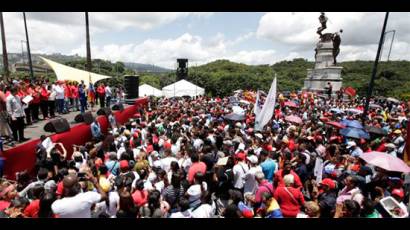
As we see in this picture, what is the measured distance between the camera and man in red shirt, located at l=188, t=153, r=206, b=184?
219 inches

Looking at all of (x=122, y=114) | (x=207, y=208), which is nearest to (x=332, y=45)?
(x=122, y=114)

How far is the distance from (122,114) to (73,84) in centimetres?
288

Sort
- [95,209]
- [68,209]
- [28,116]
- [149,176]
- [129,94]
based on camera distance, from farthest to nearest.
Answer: [129,94] → [28,116] → [149,176] → [95,209] → [68,209]

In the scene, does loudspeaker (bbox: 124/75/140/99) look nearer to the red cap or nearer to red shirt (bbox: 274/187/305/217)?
the red cap

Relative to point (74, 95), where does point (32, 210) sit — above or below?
below

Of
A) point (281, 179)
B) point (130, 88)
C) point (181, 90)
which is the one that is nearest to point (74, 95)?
point (130, 88)

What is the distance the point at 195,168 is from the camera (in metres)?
5.71

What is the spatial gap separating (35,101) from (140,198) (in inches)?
355

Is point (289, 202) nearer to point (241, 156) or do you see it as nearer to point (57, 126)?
point (241, 156)

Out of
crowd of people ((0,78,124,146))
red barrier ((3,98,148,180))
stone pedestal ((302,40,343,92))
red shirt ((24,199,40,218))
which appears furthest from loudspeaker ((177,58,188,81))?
red shirt ((24,199,40,218))

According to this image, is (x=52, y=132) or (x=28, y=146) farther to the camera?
(x=52, y=132)

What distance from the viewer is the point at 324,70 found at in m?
27.1

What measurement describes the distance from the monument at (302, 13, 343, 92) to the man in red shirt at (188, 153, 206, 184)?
2363cm
